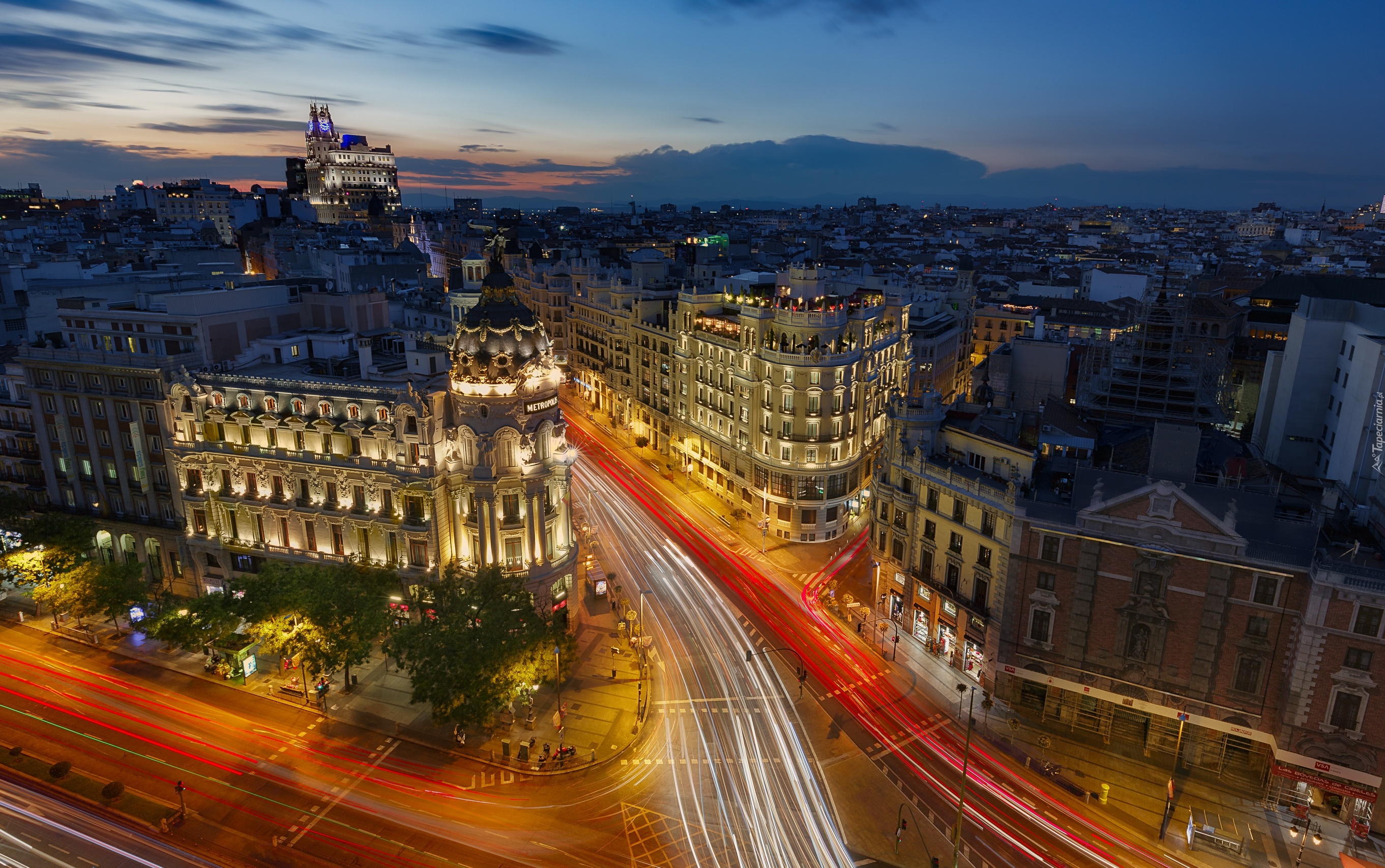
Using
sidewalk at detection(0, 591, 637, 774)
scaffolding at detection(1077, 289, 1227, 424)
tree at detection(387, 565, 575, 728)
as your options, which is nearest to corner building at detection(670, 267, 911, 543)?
scaffolding at detection(1077, 289, 1227, 424)

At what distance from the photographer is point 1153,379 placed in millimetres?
84062

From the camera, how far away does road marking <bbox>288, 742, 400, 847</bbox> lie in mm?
45812

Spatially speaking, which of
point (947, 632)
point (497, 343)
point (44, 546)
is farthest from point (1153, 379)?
point (44, 546)

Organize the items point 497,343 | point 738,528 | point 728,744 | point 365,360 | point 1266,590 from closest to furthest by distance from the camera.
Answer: point 1266,590 < point 728,744 < point 497,343 < point 365,360 < point 738,528

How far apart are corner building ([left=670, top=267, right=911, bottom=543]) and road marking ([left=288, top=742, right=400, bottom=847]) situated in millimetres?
49831

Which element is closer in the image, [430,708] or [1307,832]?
[1307,832]

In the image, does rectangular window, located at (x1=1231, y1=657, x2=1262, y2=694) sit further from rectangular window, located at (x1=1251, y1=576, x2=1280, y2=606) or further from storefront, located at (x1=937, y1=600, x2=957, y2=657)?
storefront, located at (x1=937, y1=600, x2=957, y2=657)

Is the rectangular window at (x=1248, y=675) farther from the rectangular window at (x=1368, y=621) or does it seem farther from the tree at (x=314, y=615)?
the tree at (x=314, y=615)

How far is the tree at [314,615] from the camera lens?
56.0m

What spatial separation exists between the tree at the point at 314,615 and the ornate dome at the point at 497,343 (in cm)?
1823

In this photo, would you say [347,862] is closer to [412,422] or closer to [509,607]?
[509,607]

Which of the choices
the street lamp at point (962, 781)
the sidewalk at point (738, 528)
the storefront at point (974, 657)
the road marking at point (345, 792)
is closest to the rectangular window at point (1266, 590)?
the storefront at point (974, 657)

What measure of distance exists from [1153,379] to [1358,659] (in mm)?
44202

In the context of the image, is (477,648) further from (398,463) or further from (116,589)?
(116,589)
